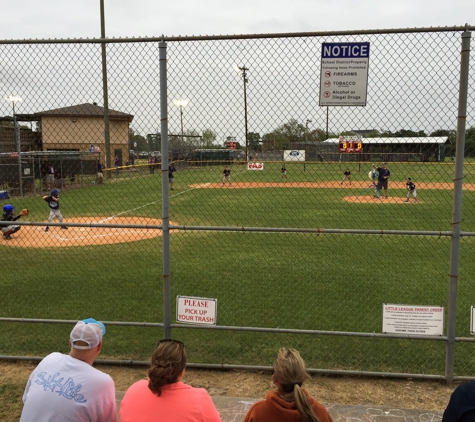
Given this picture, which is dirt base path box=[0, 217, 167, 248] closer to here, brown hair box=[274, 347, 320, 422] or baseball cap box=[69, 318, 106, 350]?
baseball cap box=[69, 318, 106, 350]

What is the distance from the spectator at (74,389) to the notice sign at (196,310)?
7.20 ft

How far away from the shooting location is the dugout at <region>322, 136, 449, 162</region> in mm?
4914

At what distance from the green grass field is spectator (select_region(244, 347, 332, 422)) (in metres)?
3.01

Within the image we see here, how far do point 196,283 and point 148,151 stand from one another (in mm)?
3785

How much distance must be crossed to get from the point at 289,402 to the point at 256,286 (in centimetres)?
592

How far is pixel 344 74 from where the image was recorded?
4.66 metres

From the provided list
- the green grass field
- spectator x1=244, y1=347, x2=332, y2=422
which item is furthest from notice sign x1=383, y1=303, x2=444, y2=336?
spectator x1=244, y1=347, x2=332, y2=422

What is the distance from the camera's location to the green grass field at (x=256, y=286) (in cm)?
593

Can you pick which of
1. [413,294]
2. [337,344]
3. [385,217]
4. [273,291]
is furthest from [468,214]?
[337,344]

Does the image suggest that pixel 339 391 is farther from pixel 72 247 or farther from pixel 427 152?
pixel 72 247

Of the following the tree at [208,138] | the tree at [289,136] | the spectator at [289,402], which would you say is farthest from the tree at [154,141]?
the spectator at [289,402]

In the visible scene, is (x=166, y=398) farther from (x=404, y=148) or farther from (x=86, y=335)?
(x=404, y=148)

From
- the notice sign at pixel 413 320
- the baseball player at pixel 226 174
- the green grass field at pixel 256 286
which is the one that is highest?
the baseball player at pixel 226 174

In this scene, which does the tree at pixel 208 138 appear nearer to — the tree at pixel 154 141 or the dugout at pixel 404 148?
the tree at pixel 154 141
